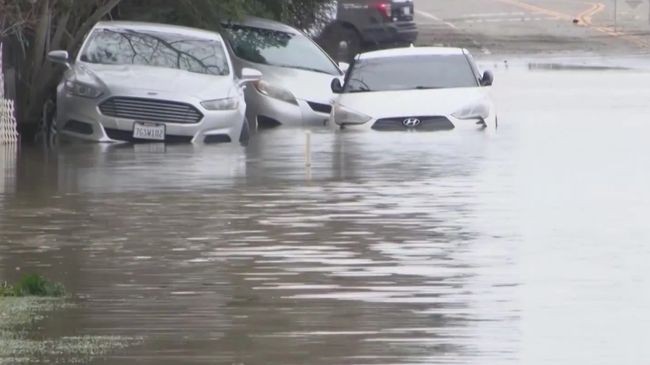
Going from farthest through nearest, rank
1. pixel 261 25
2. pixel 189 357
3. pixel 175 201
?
1. pixel 261 25
2. pixel 175 201
3. pixel 189 357

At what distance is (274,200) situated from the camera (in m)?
16.6

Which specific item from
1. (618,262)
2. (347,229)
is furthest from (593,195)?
(618,262)

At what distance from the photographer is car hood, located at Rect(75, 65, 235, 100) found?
22641mm

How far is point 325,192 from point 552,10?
45520 millimetres

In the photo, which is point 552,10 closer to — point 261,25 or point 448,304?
point 261,25

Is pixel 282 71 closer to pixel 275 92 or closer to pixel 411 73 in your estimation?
pixel 275 92

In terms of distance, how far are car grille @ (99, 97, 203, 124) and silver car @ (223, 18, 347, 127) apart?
3916 mm

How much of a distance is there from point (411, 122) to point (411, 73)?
4.54 feet

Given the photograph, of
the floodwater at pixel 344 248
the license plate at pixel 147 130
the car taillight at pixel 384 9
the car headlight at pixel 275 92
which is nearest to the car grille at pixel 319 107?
the car headlight at pixel 275 92

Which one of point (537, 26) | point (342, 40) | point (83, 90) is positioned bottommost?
point (537, 26)

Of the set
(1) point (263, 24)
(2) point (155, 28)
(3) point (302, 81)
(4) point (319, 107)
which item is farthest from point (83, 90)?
(1) point (263, 24)

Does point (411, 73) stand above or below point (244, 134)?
above

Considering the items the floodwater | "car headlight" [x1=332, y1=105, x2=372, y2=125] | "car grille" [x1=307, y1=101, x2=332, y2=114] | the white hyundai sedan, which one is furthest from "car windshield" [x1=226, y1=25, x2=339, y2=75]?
the floodwater

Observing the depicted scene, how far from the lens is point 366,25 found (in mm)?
40531
